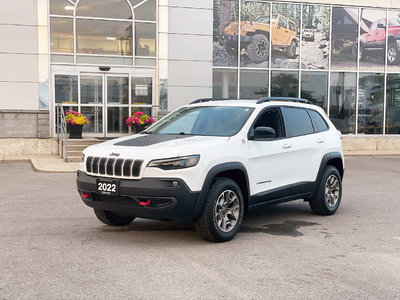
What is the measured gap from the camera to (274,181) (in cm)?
720

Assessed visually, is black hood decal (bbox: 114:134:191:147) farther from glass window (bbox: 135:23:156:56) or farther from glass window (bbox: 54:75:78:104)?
glass window (bbox: 135:23:156:56)

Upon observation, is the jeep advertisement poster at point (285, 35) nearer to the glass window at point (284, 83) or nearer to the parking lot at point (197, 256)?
the glass window at point (284, 83)

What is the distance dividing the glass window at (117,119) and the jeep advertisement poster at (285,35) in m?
6.60

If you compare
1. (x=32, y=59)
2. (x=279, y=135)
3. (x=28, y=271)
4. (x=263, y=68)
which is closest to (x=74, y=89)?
(x=32, y=59)

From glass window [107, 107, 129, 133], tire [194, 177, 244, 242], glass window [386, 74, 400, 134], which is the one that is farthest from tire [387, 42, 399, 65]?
tire [194, 177, 244, 242]

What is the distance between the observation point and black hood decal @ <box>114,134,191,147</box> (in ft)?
21.3

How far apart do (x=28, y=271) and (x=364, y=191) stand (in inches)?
315

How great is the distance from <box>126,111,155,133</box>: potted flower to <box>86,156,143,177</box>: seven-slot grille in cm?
1208

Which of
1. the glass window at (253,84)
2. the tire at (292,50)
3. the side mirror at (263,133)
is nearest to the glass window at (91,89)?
the glass window at (253,84)

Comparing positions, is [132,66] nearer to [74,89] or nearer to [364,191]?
[74,89]

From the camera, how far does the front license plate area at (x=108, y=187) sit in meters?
6.09

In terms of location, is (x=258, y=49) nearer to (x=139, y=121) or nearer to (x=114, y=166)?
(x=139, y=121)

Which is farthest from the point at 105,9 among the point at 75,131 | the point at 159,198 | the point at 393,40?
the point at 159,198

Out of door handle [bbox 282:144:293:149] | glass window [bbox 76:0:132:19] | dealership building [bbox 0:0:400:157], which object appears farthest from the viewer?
glass window [bbox 76:0:132:19]
